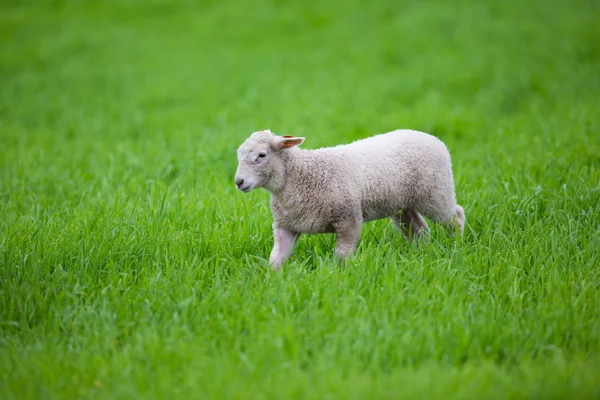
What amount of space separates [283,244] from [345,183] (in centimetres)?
63

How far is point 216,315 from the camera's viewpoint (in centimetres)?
380

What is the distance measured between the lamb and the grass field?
0.23 m

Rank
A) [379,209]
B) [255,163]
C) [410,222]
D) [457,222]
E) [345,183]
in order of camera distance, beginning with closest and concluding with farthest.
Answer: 1. [255,163]
2. [345,183]
3. [379,209]
4. [457,222]
5. [410,222]

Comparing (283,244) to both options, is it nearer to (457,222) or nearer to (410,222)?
(410,222)

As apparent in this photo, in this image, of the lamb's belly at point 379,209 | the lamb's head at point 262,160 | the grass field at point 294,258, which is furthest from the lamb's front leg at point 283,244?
the lamb's belly at point 379,209

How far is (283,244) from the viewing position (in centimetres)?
458

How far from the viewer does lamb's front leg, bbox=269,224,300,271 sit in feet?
14.8

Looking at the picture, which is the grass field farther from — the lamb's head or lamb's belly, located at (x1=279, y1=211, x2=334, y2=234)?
the lamb's head

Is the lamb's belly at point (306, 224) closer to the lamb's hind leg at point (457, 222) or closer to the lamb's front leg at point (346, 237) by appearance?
the lamb's front leg at point (346, 237)

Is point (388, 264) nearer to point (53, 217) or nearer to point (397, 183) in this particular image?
point (397, 183)

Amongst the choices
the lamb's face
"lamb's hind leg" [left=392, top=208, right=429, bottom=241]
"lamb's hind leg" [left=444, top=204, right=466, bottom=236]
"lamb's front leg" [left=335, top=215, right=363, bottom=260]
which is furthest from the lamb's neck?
"lamb's hind leg" [left=444, top=204, right=466, bottom=236]

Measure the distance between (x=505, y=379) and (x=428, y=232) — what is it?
2014mm

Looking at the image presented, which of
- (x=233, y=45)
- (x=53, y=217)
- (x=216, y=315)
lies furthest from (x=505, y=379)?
(x=233, y=45)

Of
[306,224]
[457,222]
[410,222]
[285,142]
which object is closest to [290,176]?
[285,142]
